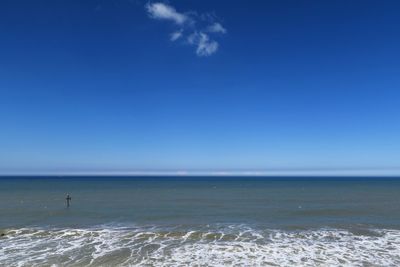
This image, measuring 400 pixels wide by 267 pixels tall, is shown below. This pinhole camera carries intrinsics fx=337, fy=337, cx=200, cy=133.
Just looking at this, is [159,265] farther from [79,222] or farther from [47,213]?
[47,213]

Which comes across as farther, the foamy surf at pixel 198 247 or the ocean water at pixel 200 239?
the ocean water at pixel 200 239

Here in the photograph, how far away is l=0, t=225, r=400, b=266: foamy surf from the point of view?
2091cm

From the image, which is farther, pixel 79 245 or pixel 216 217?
pixel 216 217

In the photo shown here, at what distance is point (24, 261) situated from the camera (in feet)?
68.6

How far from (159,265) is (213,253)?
13.8ft

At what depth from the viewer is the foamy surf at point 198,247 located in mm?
20906

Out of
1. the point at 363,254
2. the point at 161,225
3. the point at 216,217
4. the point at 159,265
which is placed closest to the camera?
the point at 159,265

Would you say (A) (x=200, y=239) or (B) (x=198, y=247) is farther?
(A) (x=200, y=239)

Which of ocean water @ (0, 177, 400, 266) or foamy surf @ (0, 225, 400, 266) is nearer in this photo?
foamy surf @ (0, 225, 400, 266)

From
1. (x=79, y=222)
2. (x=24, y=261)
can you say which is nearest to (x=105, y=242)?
(x=24, y=261)

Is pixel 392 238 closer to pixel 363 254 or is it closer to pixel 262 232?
pixel 363 254

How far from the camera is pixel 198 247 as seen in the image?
80.4 ft

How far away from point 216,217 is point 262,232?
1053 cm

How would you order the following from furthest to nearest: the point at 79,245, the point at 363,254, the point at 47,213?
the point at 47,213
the point at 79,245
the point at 363,254
